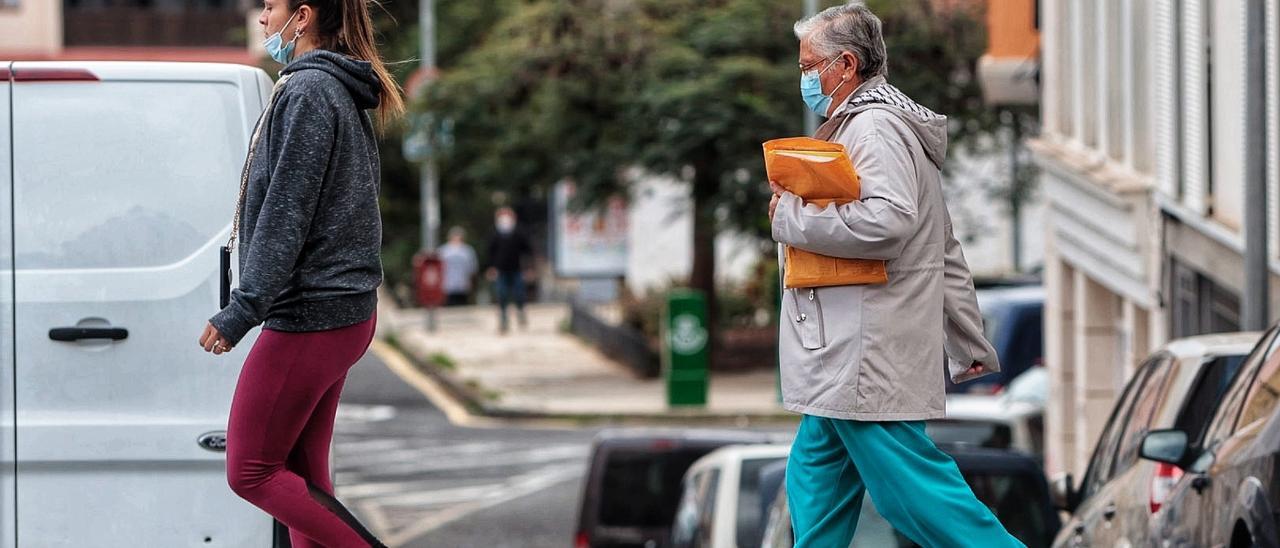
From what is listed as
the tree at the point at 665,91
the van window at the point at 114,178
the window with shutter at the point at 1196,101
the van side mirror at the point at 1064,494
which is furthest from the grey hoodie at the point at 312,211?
the tree at the point at 665,91

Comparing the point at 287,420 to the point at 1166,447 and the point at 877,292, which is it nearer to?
the point at 877,292

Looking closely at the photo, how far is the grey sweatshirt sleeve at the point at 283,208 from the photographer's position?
4875 mm

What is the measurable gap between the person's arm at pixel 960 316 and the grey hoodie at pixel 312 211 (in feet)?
4.36

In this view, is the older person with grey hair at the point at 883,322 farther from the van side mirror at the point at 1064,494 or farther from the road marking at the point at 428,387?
the road marking at the point at 428,387

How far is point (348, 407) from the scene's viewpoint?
28.1m

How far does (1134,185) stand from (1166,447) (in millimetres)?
11087

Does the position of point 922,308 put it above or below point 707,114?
below

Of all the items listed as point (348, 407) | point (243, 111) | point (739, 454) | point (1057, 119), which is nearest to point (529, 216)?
point (348, 407)

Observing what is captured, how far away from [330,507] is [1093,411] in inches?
591

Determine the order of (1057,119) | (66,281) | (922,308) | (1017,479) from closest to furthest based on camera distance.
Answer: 1. (922,308)
2. (66,281)
3. (1017,479)
4. (1057,119)

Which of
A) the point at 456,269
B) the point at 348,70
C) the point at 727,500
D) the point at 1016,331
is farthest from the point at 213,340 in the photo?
the point at 456,269

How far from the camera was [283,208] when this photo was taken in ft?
A: 16.1

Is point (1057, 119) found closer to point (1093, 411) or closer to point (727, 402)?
point (1093, 411)

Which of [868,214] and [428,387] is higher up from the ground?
[868,214]
